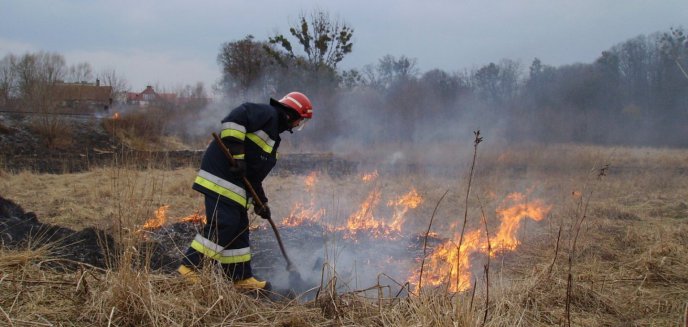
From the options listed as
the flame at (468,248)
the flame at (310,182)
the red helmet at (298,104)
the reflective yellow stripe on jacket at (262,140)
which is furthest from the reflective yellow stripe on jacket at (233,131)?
the flame at (310,182)

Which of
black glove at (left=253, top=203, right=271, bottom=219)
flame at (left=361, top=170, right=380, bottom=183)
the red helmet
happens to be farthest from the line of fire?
flame at (left=361, top=170, right=380, bottom=183)

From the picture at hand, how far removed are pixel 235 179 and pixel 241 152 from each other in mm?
297

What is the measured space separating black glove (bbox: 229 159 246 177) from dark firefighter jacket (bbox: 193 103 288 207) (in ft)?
0.14

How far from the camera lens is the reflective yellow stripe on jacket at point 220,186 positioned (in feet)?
12.5

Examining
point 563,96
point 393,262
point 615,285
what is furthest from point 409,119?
point 615,285

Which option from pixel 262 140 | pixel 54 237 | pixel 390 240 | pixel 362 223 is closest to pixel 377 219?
pixel 362 223

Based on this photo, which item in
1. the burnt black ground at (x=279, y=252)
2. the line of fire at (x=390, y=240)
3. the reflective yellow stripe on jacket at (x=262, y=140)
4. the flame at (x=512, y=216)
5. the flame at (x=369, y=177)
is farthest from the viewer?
the flame at (x=369, y=177)

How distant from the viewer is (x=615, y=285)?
12.2 feet

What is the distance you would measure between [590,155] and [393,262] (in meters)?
10.7

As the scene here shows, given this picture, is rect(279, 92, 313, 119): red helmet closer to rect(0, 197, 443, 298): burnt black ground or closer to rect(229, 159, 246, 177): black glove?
rect(229, 159, 246, 177): black glove

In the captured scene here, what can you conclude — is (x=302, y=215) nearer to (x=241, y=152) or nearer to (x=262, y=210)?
(x=262, y=210)

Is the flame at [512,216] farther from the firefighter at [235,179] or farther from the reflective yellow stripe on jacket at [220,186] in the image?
the reflective yellow stripe on jacket at [220,186]

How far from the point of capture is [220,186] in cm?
383

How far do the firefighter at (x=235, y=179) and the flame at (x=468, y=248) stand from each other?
69.9 inches
